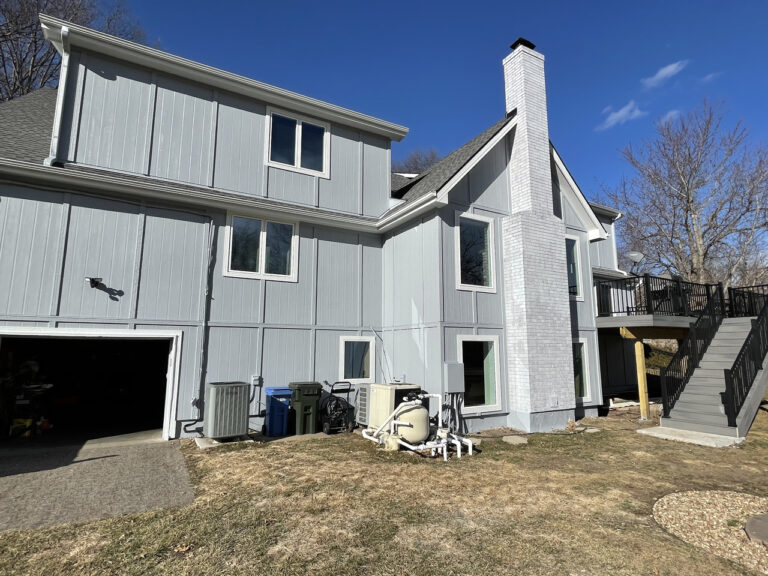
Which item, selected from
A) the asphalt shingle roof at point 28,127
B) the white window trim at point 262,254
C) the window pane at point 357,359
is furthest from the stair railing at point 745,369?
the asphalt shingle roof at point 28,127

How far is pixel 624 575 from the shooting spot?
11.3 feet

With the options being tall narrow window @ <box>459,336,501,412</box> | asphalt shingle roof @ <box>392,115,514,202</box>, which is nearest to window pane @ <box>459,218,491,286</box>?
asphalt shingle roof @ <box>392,115,514,202</box>

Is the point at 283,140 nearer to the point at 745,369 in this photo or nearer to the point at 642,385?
the point at 642,385

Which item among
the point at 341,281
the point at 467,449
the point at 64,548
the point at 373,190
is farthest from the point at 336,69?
the point at 64,548

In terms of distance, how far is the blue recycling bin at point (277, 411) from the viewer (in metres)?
8.77

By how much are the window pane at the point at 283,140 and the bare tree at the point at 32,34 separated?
14.9 m

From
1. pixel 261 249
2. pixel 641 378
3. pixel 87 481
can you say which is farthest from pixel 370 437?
pixel 641 378

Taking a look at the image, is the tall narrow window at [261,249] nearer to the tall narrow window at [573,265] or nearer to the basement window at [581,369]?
the tall narrow window at [573,265]

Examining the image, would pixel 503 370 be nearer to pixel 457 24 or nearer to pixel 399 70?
pixel 457 24

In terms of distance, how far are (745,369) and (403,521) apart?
10.2 metres

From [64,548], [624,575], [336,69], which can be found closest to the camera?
[624,575]

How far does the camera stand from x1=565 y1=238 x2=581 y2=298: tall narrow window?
1190 cm

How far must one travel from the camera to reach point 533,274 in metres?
10.1

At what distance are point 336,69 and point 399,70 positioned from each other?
2548 mm
